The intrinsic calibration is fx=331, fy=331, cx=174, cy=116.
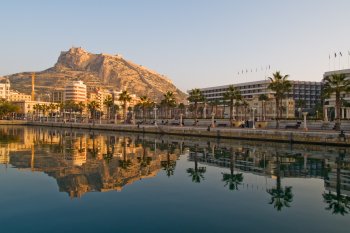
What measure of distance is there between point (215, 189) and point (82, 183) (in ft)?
36.8

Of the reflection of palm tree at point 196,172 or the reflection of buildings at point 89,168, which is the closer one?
the reflection of buildings at point 89,168

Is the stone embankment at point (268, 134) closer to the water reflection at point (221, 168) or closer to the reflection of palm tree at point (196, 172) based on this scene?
the water reflection at point (221, 168)

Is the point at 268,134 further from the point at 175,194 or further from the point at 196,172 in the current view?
the point at 175,194

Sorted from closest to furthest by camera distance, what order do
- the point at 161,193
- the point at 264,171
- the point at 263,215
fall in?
the point at 263,215 → the point at 161,193 → the point at 264,171

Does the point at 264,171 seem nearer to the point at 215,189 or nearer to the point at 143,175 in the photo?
the point at 215,189

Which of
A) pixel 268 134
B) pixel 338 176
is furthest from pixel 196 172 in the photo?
pixel 268 134

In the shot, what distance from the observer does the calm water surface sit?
18250mm

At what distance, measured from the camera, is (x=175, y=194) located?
83.0 feet

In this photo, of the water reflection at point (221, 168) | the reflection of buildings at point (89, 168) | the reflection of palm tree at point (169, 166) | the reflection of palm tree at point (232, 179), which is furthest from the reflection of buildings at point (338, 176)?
the reflection of buildings at point (89, 168)

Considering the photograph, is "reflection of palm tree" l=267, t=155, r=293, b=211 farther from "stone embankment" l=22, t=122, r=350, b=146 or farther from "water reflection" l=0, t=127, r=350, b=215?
"stone embankment" l=22, t=122, r=350, b=146

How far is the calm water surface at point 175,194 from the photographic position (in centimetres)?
1825

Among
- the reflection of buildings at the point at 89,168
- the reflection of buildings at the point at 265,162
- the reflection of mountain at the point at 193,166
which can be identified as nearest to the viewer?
the reflection of buildings at the point at 89,168

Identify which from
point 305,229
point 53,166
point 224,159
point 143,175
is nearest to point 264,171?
point 224,159

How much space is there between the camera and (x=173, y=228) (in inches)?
690
